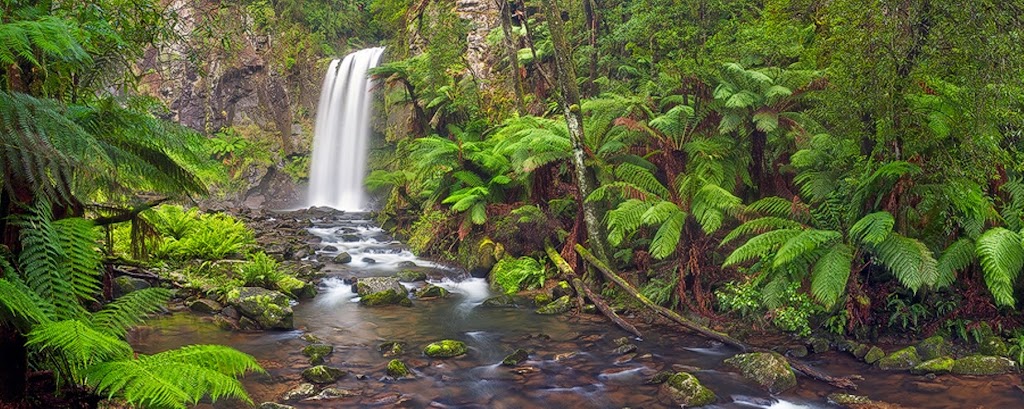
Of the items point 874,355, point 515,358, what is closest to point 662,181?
point 874,355

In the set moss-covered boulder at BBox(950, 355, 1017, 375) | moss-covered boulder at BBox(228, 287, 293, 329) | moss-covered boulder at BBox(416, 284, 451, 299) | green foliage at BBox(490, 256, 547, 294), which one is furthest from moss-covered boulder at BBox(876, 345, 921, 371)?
moss-covered boulder at BBox(228, 287, 293, 329)

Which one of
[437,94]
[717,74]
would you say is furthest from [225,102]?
[717,74]

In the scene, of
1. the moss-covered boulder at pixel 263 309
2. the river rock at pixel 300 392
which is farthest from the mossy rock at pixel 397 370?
the moss-covered boulder at pixel 263 309

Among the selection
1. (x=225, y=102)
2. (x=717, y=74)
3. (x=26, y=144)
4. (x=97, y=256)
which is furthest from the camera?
(x=225, y=102)

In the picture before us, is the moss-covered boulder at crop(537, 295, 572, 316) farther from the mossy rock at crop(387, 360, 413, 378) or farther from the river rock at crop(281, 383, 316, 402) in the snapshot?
the river rock at crop(281, 383, 316, 402)

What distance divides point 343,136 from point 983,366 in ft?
60.7

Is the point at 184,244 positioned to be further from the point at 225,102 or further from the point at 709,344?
the point at 225,102

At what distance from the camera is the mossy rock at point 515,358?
6316mm

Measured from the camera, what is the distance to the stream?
5309 mm

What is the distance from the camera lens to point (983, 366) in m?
5.54

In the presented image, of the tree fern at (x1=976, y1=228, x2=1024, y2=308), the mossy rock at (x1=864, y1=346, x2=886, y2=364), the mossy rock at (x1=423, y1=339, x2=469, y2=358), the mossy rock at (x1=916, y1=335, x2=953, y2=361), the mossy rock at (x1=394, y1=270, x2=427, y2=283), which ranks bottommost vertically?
the mossy rock at (x1=423, y1=339, x2=469, y2=358)

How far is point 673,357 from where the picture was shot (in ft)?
21.0

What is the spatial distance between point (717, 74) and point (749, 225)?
7.34 feet

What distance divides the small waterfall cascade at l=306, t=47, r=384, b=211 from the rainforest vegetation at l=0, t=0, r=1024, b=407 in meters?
9.04
